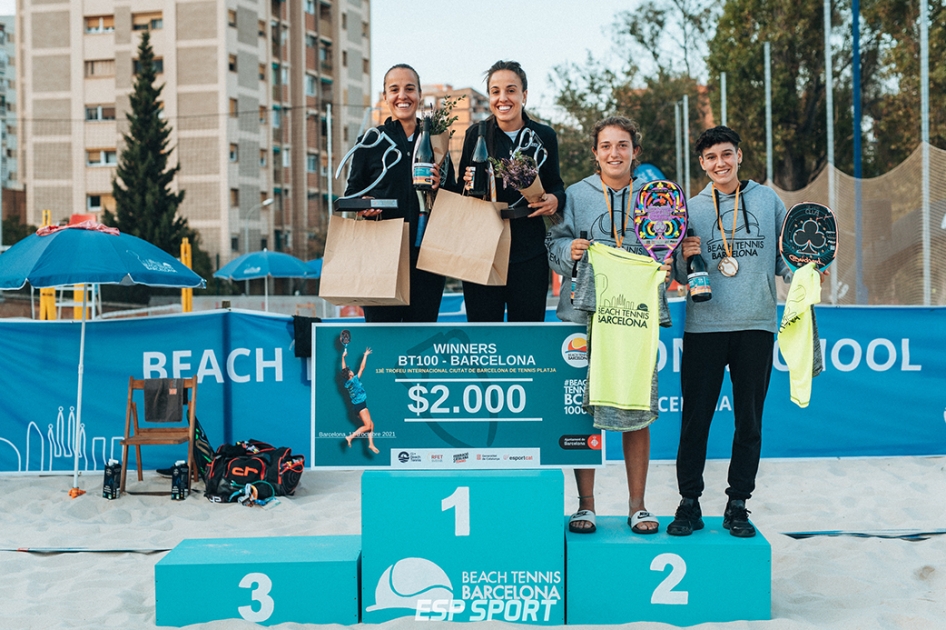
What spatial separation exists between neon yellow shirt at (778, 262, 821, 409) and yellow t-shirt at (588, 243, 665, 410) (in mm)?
650

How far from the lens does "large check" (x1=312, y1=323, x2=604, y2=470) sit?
416cm

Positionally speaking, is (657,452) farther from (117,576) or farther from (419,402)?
(117,576)

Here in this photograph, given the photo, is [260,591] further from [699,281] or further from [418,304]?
[699,281]

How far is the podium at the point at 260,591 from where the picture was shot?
387 centimetres

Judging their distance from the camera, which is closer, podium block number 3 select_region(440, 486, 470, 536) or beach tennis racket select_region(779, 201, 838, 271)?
podium block number 3 select_region(440, 486, 470, 536)

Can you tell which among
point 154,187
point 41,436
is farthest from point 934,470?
point 154,187

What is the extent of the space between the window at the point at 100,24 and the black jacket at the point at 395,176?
5468 cm

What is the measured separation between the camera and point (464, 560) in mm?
3863

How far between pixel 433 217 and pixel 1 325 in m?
5.19

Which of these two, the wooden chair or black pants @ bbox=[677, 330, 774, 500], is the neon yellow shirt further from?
the wooden chair

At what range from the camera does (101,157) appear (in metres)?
51.6

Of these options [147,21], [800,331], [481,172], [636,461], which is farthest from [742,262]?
[147,21]

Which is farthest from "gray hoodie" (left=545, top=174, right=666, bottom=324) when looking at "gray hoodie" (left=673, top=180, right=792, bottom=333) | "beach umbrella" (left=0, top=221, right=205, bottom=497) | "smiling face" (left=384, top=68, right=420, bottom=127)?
"beach umbrella" (left=0, top=221, right=205, bottom=497)

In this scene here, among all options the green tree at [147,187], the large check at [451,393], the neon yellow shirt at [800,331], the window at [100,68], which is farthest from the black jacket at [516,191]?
the window at [100,68]
